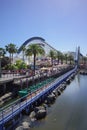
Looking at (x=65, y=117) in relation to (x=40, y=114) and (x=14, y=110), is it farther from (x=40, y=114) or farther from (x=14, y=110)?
(x=14, y=110)

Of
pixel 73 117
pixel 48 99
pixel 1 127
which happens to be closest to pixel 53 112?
pixel 73 117

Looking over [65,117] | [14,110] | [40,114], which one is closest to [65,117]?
[65,117]

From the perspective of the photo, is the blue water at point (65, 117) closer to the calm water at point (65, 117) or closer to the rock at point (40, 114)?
the calm water at point (65, 117)

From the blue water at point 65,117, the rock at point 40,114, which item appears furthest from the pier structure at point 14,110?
the blue water at point 65,117

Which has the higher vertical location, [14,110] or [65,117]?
[14,110]

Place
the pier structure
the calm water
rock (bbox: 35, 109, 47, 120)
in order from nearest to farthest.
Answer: the pier structure
the calm water
rock (bbox: 35, 109, 47, 120)

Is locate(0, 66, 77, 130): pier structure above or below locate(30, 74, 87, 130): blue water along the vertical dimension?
above

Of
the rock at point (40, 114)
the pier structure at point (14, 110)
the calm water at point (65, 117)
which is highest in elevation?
the pier structure at point (14, 110)

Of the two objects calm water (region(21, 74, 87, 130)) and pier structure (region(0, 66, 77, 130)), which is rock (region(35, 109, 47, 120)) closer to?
calm water (region(21, 74, 87, 130))

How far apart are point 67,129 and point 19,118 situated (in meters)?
7.06

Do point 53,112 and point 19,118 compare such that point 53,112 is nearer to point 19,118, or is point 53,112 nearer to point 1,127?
point 19,118

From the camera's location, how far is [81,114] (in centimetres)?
3375

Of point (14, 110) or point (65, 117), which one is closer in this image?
point (14, 110)

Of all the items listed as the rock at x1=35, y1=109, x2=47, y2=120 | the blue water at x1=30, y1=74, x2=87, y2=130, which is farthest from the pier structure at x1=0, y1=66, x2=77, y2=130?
the blue water at x1=30, y1=74, x2=87, y2=130
